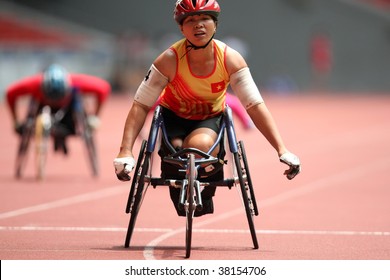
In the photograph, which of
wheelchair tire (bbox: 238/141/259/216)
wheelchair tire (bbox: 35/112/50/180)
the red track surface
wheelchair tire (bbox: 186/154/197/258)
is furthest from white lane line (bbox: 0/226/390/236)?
wheelchair tire (bbox: 35/112/50/180)

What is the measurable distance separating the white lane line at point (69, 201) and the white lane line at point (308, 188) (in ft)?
6.45

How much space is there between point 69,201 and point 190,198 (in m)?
4.88

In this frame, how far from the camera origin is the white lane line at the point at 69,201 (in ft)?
39.4

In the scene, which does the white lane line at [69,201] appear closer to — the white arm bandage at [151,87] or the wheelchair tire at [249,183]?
the white arm bandage at [151,87]

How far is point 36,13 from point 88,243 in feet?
121

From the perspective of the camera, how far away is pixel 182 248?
9359 millimetres

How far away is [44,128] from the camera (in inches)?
607

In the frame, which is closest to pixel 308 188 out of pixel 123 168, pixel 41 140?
pixel 41 140

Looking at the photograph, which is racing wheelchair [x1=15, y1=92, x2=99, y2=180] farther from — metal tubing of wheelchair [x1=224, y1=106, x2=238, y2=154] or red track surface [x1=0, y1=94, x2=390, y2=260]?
metal tubing of wheelchair [x1=224, y1=106, x2=238, y2=154]

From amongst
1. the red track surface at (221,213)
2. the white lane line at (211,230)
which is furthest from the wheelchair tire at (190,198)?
the white lane line at (211,230)

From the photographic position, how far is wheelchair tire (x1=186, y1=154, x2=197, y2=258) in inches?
337

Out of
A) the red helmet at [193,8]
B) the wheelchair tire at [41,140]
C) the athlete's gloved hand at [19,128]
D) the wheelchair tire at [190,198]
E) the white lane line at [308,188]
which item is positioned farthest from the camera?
the athlete's gloved hand at [19,128]

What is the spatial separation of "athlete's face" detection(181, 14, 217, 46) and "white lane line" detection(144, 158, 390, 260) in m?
1.75

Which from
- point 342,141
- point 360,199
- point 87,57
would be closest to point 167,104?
point 360,199
